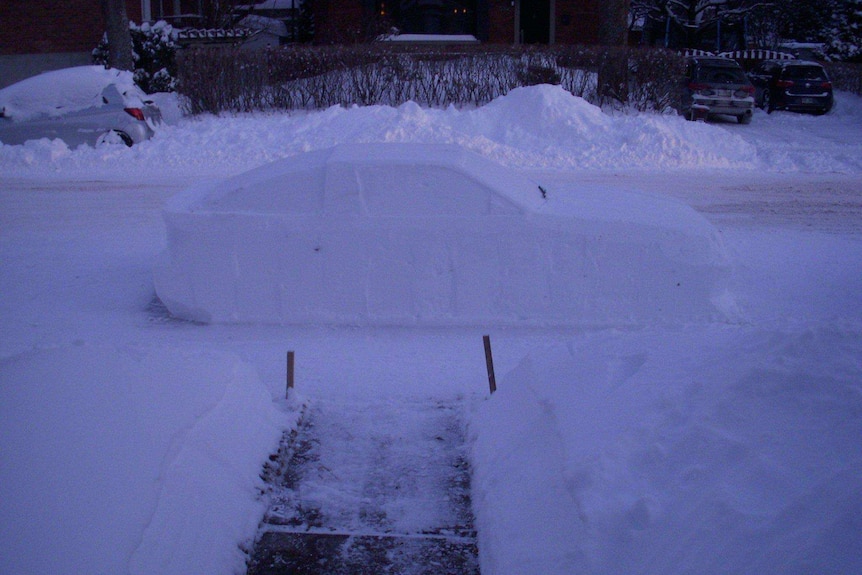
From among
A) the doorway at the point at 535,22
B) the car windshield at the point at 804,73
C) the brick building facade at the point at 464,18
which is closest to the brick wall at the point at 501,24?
the brick building facade at the point at 464,18

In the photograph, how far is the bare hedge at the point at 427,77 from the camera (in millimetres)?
17250

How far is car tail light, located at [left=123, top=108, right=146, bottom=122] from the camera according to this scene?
1426 cm

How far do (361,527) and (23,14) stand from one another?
1032 inches

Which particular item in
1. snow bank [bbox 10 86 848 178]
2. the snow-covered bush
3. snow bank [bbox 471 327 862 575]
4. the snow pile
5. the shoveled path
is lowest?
the shoveled path

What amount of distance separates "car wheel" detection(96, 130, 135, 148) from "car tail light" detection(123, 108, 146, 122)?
1.25 ft

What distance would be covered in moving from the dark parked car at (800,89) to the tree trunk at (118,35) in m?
17.7

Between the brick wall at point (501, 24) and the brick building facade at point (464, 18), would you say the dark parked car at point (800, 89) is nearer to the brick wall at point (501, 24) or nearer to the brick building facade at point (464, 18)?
the brick building facade at point (464, 18)

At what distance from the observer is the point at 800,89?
2194cm

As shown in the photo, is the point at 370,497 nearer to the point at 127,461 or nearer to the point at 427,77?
the point at 127,461

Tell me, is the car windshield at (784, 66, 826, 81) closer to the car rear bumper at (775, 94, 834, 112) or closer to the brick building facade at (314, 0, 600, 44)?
the car rear bumper at (775, 94, 834, 112)

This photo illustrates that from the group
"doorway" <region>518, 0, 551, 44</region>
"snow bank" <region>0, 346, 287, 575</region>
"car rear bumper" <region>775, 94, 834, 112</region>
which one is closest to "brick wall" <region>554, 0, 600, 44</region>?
"doorway" <region>518, 0, 551, 44</region>

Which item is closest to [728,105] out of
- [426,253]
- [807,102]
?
[807,102]

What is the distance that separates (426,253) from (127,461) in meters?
3.37

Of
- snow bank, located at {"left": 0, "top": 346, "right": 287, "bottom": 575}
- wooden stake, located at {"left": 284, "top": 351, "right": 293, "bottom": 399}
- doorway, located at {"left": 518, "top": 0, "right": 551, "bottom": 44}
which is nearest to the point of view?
snow bank, located at {"left": 0, "top": 346, "right": 287, "bottom": 575}
